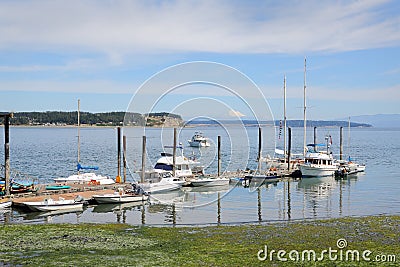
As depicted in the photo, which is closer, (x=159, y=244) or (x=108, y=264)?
(x=108, y=264)

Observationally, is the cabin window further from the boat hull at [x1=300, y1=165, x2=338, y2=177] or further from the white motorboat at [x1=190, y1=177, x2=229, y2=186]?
the boat hull at [x1=300, y1=165, x2=338, y2=177]

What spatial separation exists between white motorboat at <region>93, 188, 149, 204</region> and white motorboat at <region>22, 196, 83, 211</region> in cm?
189

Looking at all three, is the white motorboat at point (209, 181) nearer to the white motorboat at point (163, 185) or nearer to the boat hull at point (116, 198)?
the white motorboat at point (163, 185)

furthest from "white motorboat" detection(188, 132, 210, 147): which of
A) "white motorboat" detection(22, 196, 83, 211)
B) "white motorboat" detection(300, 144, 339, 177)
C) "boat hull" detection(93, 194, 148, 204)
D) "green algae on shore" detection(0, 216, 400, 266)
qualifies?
"green algae on shore" detection(0, 216, 400, 266)

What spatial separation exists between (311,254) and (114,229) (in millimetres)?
10578

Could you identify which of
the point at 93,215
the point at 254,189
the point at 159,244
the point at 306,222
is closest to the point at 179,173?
the point at 254,189

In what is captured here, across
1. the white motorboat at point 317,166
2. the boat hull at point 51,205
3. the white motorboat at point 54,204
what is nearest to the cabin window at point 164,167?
the white motorboat at point 317,166

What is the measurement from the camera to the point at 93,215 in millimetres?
30875

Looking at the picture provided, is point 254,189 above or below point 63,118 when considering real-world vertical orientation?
below

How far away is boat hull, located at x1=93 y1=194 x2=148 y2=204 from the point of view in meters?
34.3

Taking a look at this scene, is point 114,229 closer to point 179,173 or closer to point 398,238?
point 398,238

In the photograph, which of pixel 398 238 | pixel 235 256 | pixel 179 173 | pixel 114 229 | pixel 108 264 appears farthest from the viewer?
pixel 179 173

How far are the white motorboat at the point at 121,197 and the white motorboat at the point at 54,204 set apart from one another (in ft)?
6.20

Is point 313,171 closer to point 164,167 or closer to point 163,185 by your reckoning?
point 164,167
